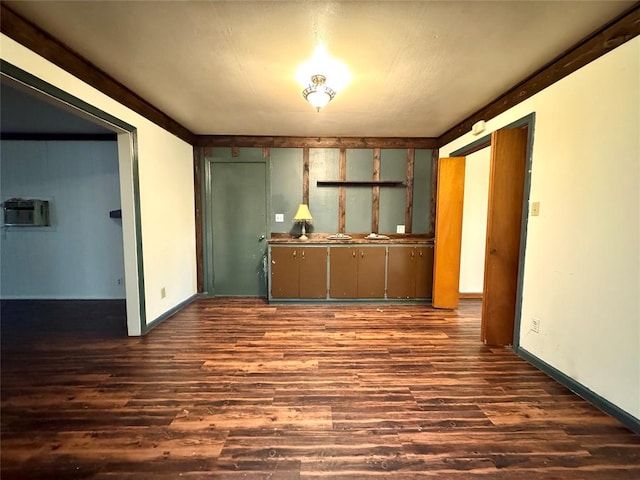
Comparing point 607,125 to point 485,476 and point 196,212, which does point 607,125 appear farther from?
point 196,212

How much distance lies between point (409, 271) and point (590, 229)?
2197mm

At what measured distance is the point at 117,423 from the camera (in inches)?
61.8

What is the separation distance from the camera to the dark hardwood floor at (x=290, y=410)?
4.29ft

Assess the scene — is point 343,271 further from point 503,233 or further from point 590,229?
point 590,229

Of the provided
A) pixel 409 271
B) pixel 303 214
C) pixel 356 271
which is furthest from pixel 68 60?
pixel 409 271

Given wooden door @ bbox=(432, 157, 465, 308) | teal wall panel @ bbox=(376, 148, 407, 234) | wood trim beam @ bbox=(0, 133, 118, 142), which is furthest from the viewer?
teal wall panel @ bbox=(376, 148, 407, 234)

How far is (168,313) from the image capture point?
10.8 ft

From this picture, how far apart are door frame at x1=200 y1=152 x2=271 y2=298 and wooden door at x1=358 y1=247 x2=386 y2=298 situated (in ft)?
4.87

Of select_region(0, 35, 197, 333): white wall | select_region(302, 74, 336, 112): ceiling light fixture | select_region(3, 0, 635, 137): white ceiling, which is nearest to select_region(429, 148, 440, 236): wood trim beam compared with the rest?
select_region(3, 0, 635, 137): white ceiling

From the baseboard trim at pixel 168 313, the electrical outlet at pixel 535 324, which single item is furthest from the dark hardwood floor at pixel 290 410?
the electrical outlet at pixel 535 324

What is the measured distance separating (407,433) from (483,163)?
155 inches

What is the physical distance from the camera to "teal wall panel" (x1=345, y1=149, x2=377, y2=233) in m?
4.09

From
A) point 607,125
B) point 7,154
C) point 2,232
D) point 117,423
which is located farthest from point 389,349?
point 7,154

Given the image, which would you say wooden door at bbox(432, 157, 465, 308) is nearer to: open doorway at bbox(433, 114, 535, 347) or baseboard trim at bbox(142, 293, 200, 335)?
open doorway at bbox(433, 114, 535, 347)
